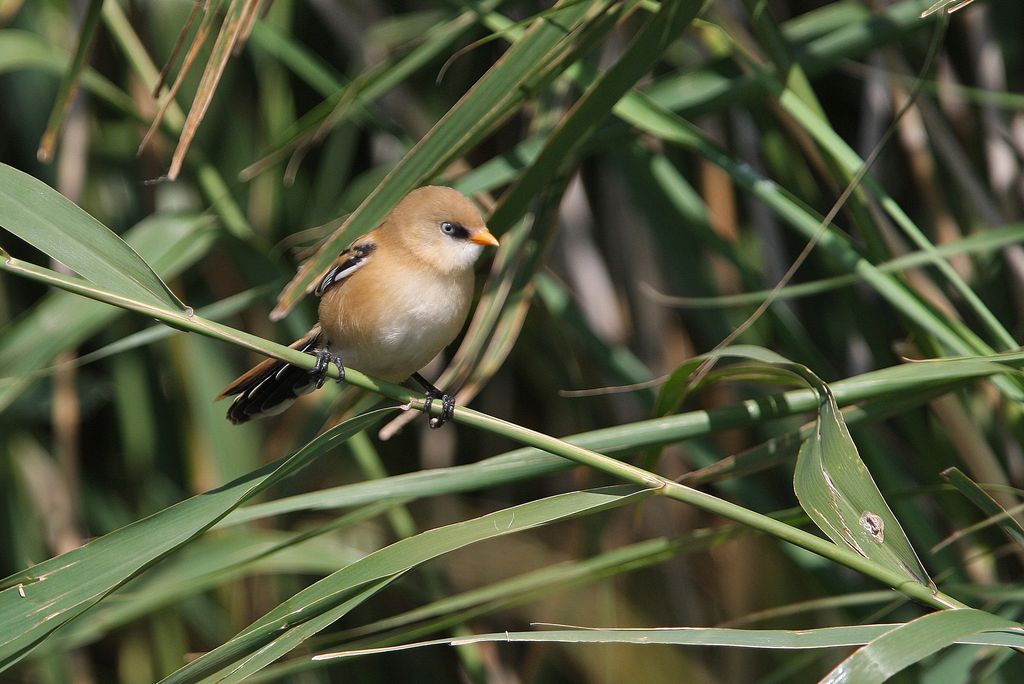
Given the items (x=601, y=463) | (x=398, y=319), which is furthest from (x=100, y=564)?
(x=398, y=319)

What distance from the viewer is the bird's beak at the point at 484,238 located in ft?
7.82

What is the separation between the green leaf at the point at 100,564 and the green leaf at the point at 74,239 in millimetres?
315

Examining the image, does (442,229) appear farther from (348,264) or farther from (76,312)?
(76,312)

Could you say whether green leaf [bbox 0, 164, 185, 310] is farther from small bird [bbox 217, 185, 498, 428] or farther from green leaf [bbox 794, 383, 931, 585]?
green leaf [bbox 794, 383, 931, 585]

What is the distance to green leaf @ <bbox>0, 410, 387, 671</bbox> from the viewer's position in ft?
4.84

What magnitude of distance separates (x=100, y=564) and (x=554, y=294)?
1487 mm

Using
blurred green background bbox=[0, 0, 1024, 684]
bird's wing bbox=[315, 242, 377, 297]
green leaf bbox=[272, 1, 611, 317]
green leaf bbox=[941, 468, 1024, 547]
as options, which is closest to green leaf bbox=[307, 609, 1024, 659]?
green leaf bbox=[941, 468, 1024, 547]

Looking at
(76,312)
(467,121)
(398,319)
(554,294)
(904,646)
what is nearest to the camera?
(904,646)

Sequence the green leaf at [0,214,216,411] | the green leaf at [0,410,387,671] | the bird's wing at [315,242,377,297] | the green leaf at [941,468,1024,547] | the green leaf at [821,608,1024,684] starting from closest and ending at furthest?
the green leaf at [821,608,1024,684], the green leaf at [0,410,387,671], the green leaf at [941,468,1024,547], the green leaf at [0,214,216,411], the bird's wing at [315,242,377,297]

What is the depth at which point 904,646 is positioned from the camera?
1359mm

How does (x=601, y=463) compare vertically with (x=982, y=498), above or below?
above

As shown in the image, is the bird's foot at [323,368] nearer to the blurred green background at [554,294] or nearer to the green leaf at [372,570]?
the blurred green background at [554,294]

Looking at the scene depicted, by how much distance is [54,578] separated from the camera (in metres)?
1.51

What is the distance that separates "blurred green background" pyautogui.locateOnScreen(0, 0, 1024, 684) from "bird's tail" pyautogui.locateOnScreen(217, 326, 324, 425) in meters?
0.17
